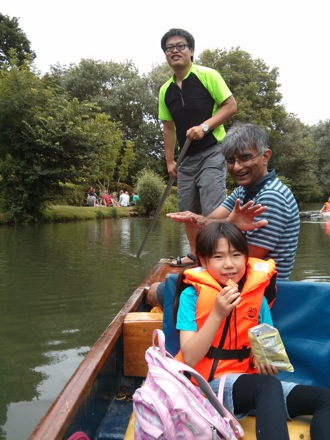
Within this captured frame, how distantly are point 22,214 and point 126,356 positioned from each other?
12.5 metres

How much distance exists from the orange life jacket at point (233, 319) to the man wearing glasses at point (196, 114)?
156cm

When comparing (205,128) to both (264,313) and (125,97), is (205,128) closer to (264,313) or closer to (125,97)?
(264,313)

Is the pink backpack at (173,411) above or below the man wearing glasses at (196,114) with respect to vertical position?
below

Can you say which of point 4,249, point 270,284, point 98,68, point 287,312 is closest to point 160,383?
point 270,284

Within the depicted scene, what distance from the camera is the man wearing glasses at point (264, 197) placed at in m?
1.78

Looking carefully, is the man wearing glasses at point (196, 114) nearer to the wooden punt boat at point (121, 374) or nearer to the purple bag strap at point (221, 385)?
the wooden punt boat at point (121, 374)

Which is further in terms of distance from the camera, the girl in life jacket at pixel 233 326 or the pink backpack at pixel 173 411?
the girl in life jacket at pixel 233 326

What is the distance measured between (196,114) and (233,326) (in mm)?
1915

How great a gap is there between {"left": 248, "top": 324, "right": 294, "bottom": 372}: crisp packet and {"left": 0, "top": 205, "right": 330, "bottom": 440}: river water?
128cm

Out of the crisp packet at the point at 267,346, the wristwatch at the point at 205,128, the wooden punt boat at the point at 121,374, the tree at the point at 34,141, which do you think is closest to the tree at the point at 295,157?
the tree at the point at 34,141

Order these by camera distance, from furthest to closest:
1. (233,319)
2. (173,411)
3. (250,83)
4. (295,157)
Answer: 1. (295,157)
2. (250,83)
3. (233,319)
4. (173,411)

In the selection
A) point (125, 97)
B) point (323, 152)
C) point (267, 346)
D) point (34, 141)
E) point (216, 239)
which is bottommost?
point (267, 346)

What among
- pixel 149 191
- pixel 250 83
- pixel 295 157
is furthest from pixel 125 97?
pixel 295 157

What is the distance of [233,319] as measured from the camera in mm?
1443
